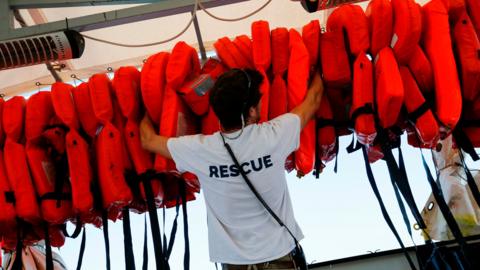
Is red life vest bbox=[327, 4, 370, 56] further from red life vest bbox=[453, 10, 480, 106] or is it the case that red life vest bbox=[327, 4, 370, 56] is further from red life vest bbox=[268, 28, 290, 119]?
red life vest bbox=[453, 10, 480, 106]

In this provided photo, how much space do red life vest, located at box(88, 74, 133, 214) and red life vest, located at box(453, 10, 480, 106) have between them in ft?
3.69

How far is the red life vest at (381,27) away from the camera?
1699 millimetres

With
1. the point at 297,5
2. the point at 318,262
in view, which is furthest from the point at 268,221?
the point at 297,5

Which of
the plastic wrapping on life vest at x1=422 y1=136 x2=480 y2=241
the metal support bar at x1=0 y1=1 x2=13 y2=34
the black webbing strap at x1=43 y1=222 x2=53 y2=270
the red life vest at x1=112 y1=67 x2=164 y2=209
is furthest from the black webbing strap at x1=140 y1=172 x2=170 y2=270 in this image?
the plastic wrapping on life vest at x1=422 y1=136 x2=480 y2=241

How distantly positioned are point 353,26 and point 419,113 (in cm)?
36

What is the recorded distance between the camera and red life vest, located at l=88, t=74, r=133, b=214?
173 centimetres

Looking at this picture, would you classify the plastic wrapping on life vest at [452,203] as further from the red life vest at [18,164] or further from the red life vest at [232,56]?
the red life vest at [18,164]

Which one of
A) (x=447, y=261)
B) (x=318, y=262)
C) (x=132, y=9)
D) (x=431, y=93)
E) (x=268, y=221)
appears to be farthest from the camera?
(x=318, y=262)

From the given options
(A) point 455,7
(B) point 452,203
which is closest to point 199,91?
(A) point 455,7

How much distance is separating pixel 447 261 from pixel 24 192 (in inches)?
72.3

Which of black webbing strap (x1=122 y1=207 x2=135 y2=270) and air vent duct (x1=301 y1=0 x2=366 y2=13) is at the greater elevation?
air vent duct (x1=301 y1=0 x2=366 y2=13)

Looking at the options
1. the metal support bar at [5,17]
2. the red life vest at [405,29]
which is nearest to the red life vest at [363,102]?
the red life vest at [405,29]

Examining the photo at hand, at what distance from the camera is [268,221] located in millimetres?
1587

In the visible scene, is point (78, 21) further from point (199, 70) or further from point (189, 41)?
point (189, 41)
